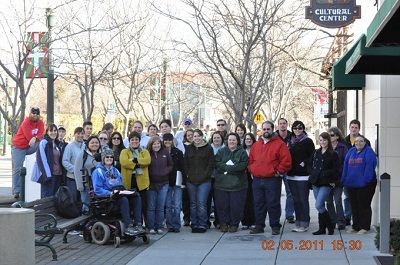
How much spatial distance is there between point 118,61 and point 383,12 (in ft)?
61.3

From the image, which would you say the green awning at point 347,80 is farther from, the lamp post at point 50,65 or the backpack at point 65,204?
the backpack at point 65,204

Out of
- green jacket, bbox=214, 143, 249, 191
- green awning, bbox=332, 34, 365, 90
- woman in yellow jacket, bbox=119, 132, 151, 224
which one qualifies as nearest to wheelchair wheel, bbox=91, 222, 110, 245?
woman in yellow jacket, bbox=119, 132, 151, 224

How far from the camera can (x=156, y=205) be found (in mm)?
14477

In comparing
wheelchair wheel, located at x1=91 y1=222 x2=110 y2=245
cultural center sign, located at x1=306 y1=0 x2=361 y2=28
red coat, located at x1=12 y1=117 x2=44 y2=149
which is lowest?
wheelchair wheel, located at x1=91 y1=222 x2=110 y2=245

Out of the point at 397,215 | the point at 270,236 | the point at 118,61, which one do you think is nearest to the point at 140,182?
the point at 270,236

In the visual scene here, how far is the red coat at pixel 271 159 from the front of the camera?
1397cm

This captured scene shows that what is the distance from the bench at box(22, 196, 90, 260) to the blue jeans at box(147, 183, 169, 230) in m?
1.37

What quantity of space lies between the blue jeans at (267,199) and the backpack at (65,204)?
3175mm

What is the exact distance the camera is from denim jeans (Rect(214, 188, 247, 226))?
47.5ft

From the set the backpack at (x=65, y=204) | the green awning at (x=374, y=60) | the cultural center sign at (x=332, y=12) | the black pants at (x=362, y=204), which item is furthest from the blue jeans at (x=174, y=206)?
the cultural center sign at (x=332, y=12)

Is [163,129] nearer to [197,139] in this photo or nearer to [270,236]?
[197,139]

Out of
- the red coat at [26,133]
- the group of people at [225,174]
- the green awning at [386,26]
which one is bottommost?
the group of people at [225,174]

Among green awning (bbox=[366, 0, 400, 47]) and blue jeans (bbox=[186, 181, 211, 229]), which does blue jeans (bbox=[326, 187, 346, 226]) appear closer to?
blue jeans (bbox=[186, 181, 211, 229])

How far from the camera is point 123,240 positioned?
13.2 meters
